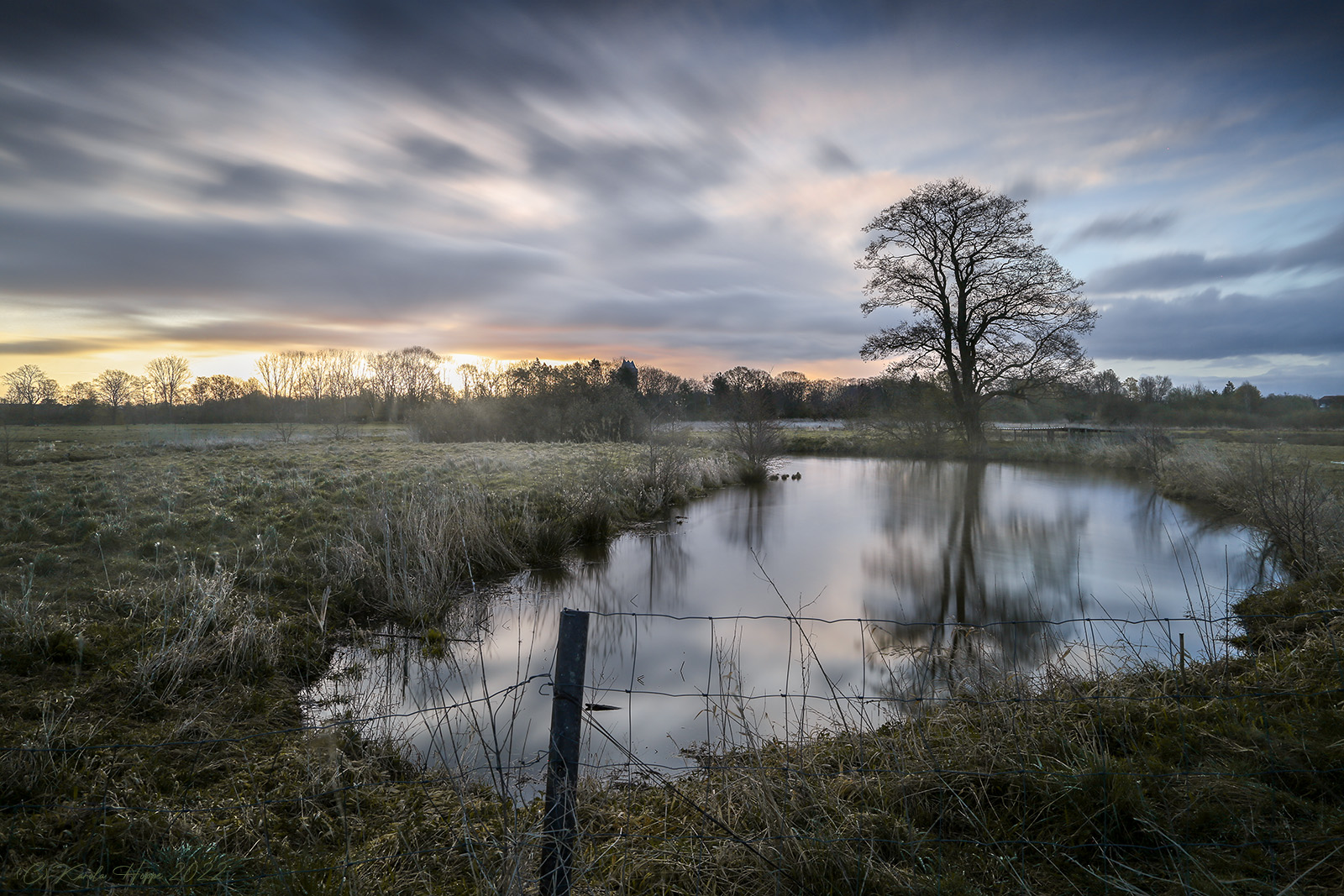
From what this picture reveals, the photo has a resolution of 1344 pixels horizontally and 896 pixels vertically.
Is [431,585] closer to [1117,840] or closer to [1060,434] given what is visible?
[1117,840]

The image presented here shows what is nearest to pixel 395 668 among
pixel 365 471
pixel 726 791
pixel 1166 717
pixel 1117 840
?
pixel 726 791

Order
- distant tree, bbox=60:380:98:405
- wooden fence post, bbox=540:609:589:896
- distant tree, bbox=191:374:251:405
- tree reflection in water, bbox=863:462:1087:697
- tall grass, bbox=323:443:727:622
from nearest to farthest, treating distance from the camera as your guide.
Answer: wooden fence post, bbox=540:609:589:896, tree reflection in water, bbox=863:462:1087:697, tall grass, bbox=323:443:727:622, distant tree, bbox=60:380:98:405, distant tree, bbox=191:374:251:405

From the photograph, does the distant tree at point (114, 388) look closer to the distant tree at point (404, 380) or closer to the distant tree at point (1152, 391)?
the distant tree at point (404, 380)

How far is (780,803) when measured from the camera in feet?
9.46

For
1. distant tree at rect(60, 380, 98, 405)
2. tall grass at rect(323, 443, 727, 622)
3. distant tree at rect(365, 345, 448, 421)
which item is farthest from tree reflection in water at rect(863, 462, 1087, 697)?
distant tree at rect(365, 345, 448, 421)

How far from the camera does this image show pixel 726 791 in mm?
3012

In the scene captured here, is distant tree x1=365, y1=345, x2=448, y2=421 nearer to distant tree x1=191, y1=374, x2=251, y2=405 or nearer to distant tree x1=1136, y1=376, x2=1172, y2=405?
distant tree x1=191, y1=374, x2=251, y2=405

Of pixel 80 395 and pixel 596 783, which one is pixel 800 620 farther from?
pixel 80 395

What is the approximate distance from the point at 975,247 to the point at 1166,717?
19914mm

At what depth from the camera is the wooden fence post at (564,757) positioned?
2113 millimetres

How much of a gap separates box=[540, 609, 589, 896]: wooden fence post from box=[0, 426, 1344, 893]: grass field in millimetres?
110

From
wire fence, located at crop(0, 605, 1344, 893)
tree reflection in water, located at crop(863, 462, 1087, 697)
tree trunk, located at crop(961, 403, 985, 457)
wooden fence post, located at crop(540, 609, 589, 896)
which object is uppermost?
tree trunk, located at crop(961, 403, 985, 457)

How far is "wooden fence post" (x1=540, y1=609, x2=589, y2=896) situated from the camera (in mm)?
2113

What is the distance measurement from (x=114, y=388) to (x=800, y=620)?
25810 millimetres
